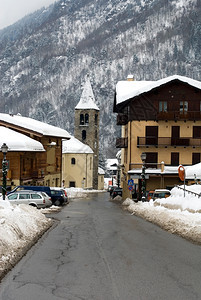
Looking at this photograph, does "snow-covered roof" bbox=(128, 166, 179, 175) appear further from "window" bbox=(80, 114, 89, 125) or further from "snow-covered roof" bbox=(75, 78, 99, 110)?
"snow-covered roof" bbox=(75, 78, 99, 110)

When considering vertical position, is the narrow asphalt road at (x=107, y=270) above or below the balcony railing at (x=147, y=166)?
below

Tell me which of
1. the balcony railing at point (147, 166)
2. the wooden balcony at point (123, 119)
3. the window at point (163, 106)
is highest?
the window at point (163, 106)

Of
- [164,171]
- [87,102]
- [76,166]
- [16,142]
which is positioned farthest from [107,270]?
[87,102]

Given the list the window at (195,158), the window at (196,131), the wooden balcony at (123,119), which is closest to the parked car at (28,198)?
the wooden balcony at (123,119)

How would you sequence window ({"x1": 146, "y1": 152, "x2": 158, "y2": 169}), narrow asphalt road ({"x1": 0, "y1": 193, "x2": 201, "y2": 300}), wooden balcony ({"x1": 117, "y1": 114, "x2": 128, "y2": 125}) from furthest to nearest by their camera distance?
wooden balcony ({"x1": 117, "y1": 114, "x2": 128, "y2": 125}) → window ({"x1": 146, "y1": 152, "x2": 158, "y2": 169}) → narrow asphalt road ({"x1": 0, "y1": 193, "x2": 201, "y2": 300})

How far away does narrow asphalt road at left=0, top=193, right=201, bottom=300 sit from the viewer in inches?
339

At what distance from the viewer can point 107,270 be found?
1052 cm

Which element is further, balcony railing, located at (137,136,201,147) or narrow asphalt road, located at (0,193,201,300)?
balcony railing, located at (137,136,201,147)

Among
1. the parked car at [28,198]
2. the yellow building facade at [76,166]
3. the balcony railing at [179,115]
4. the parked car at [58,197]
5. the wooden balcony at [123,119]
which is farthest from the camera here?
the yellow building facade at [76,166]

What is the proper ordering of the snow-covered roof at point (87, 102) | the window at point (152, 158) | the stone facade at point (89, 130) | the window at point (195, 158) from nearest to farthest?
the window at point (152, 158)
the window at point (195, 158)
the stone facade at point (89, 130)
the snow-covered roof at point (87, 102)

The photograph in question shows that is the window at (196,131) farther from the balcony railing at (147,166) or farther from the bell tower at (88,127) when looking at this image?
the bell tower at (88,127)

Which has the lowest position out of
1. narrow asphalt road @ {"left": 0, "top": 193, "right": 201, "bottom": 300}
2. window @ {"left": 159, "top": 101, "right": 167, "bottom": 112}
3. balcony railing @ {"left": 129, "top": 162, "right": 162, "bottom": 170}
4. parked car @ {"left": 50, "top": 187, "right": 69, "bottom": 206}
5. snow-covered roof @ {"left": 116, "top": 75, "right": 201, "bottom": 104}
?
parked car @ {"left": 50, "top": 187, "right": 69, "bottom": 206}

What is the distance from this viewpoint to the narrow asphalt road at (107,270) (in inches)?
339

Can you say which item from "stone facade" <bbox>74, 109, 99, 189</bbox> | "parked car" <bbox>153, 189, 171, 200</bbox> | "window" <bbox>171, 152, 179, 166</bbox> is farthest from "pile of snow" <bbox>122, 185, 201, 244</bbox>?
"stone facade" <bbox>74, 109, 99, 189</bbox>
